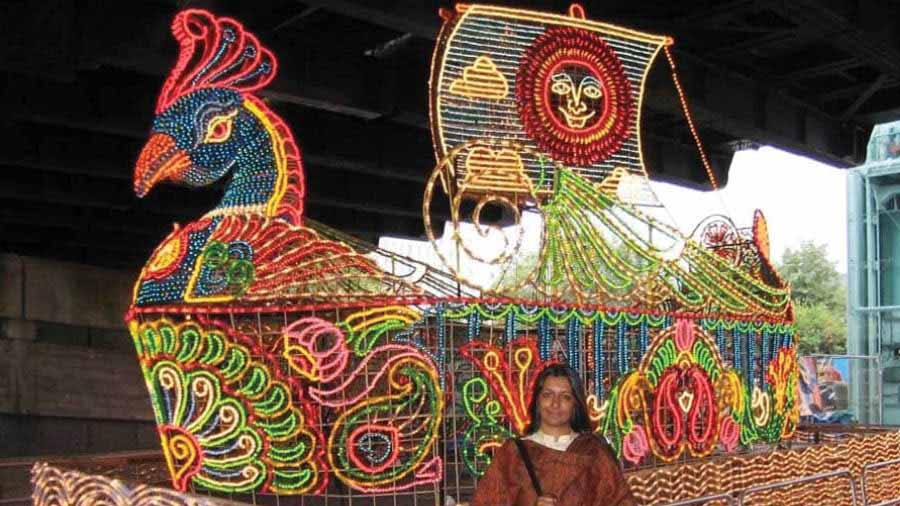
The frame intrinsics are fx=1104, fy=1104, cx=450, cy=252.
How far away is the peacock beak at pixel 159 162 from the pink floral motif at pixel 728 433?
19.5 feet

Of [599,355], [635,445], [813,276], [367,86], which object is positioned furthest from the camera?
[813,276]

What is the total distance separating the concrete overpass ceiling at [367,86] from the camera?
11727 millimetres

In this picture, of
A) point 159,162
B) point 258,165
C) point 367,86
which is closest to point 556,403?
point 258,165

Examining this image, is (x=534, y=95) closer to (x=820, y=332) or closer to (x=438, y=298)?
(x=438, y=298)

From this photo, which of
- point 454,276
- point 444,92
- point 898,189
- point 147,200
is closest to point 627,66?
point 444,92

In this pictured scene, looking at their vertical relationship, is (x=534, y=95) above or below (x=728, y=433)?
above

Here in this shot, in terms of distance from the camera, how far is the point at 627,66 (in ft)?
37.0

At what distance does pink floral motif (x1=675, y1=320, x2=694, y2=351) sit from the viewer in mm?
10773

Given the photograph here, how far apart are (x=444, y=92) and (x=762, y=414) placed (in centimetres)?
514

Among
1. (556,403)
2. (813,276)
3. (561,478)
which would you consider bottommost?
(561,478)

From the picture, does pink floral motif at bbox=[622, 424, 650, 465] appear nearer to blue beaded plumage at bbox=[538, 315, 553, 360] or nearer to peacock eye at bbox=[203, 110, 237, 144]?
blue beaded plumage at bbox=[538, 315, 553, 360]

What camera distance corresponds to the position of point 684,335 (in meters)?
10.9

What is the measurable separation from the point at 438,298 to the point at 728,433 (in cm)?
404

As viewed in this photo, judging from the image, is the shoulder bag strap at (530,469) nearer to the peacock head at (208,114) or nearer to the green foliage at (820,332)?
the peacock head at (208,114)
